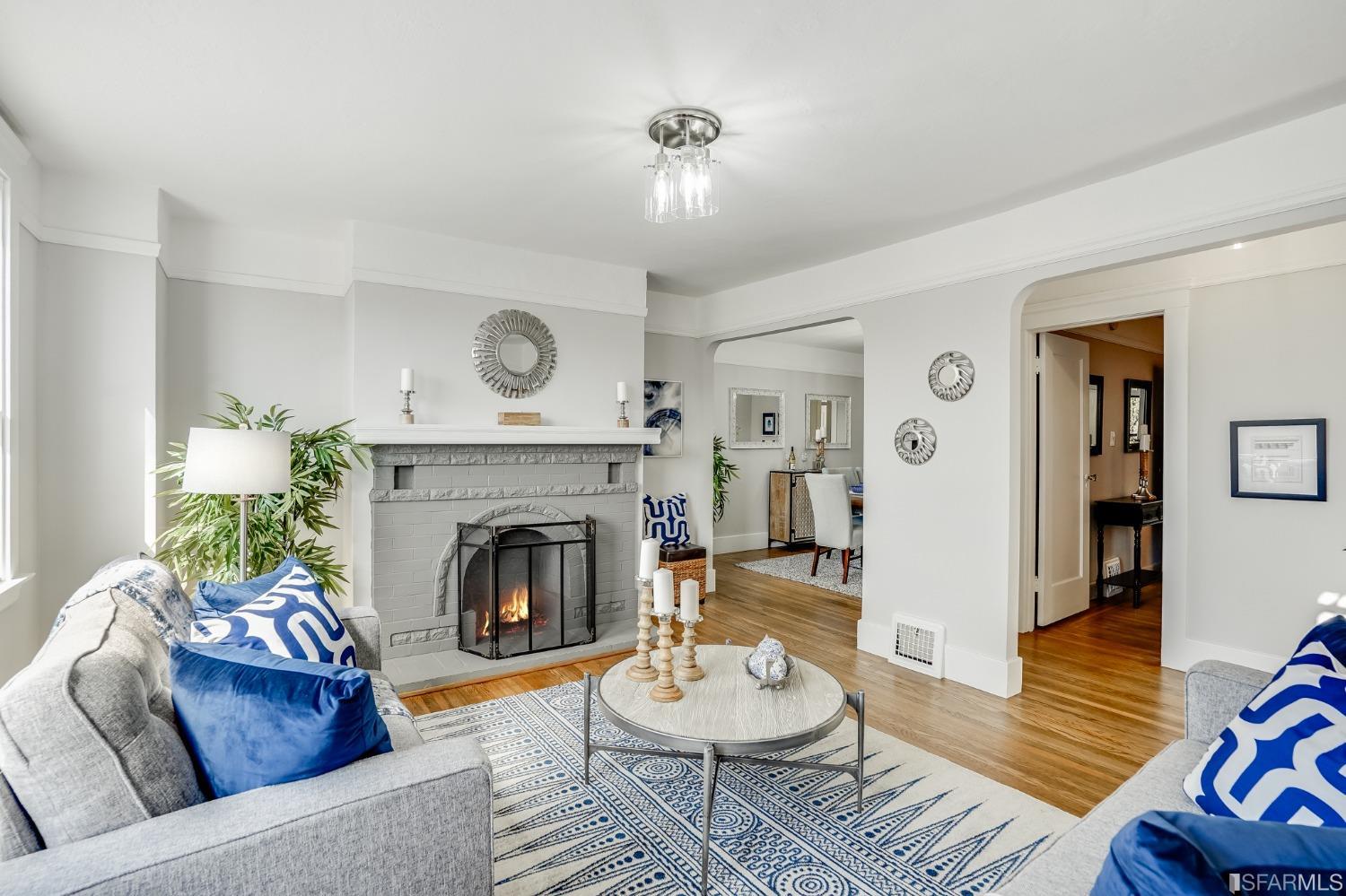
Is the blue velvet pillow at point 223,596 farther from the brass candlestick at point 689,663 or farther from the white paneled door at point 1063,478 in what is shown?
the white paneled door at point 1063,478

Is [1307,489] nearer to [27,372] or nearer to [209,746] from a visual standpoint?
[209,746]

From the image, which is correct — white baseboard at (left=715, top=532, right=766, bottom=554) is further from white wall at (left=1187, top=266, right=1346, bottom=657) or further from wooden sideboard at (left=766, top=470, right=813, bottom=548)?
white wall at (left=1187, top=266, right=1346, bottom=657)

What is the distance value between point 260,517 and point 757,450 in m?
5.52

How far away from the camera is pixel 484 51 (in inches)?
80.7

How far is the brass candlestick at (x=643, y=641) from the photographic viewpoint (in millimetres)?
2424

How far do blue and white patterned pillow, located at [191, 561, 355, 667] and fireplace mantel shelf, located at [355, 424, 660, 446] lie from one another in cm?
151

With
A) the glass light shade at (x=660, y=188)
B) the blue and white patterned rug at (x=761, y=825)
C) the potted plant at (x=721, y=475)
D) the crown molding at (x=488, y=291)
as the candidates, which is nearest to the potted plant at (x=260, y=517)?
the crown molding at (x=488, y=291)

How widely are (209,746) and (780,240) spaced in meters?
3.51

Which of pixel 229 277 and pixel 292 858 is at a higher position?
pixel 229 277

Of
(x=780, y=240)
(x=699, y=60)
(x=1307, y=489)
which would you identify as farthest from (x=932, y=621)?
(x=699, y=60)

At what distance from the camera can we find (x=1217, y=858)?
2.55ft

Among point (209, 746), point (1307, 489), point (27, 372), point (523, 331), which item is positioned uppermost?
point (523, 331)

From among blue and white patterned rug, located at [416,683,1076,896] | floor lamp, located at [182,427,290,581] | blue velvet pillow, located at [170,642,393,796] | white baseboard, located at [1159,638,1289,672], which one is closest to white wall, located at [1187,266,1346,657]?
white baseboard, located at [1159,638,1289,672]

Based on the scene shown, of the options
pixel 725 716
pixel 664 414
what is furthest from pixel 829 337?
pixel 725 716
